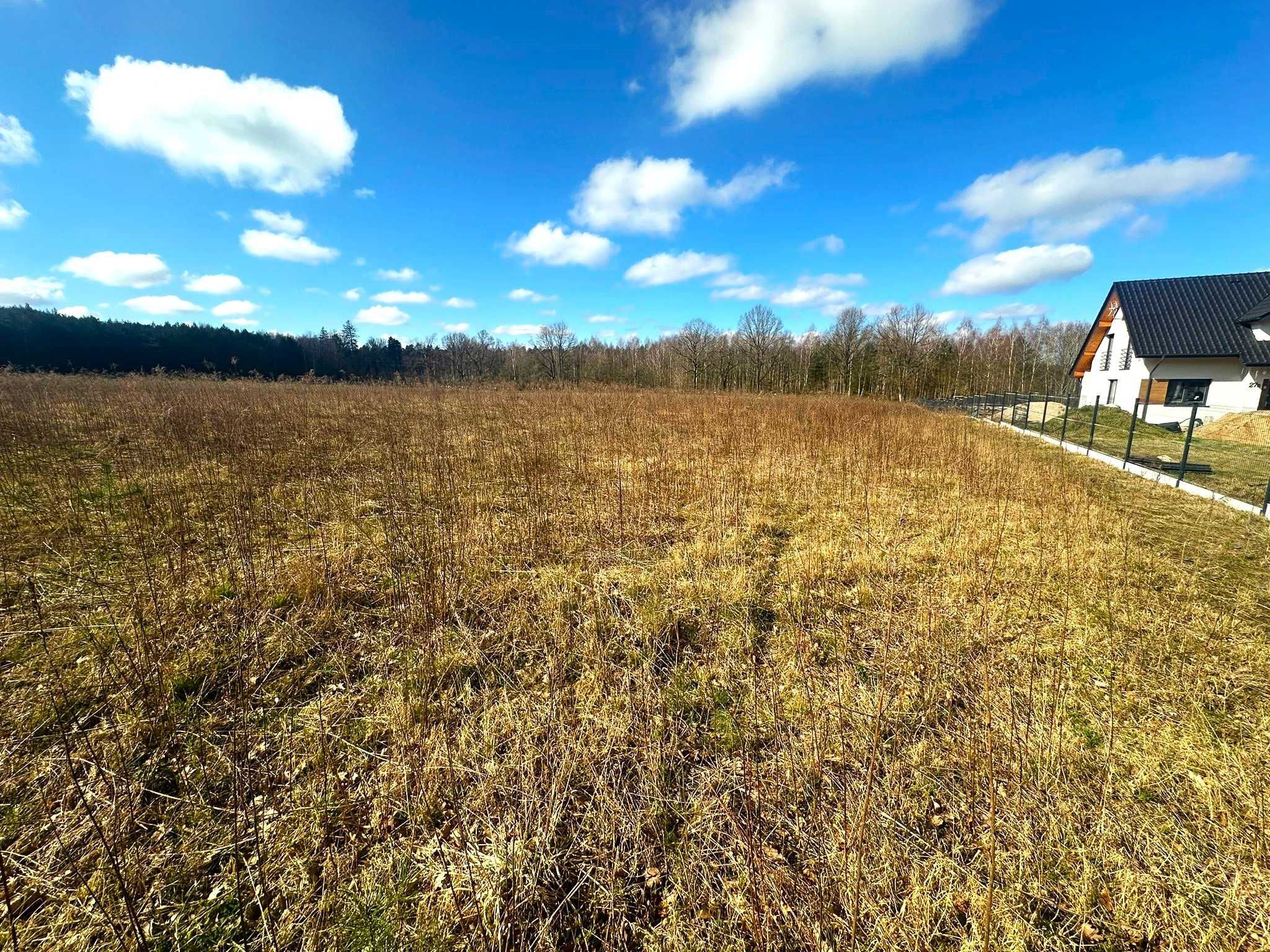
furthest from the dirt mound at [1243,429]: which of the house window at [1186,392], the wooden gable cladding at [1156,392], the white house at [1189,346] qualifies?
the wooden gable cladding at [1156,392]

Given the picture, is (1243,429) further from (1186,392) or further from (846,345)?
(846,345)

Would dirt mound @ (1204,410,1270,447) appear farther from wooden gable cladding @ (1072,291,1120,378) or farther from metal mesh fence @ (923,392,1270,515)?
wooden gable cladding @ (1072,291,1120,378)

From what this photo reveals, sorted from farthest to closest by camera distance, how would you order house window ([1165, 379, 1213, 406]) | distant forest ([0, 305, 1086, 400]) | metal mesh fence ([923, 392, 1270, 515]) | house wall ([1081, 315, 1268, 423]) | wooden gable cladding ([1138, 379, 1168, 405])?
1. distant forest ([0, 305, 1086, 400])
2. wooden gable cladding ([1138, 379, 1168, 405])
3. house window ([1165, 379, 1213, 406])
4. house wall ([1081, 315, 1268, 423])
5. metal mesh fence ([923, 392, 1270, 515])

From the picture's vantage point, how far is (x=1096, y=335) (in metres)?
24.9

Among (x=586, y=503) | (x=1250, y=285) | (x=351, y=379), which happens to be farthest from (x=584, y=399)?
(x=1250, y=285)

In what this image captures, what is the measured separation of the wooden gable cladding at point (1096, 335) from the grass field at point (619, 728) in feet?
86.8

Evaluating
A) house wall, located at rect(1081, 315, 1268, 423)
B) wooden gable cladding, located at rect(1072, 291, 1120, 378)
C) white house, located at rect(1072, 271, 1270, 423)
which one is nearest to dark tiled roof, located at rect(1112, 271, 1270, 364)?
white house, located at rect(1072, 271, 1270, 423)

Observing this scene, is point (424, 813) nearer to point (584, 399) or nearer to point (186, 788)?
point (186, 788)

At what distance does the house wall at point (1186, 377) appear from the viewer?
58.9ft

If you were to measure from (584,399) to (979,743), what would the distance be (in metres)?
15.0

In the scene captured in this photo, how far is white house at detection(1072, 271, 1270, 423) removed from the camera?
59.5ft

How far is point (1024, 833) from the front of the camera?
1.78 metres

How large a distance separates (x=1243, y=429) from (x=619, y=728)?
20.8 m

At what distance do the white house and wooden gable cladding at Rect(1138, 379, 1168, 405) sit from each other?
3 centimetres
